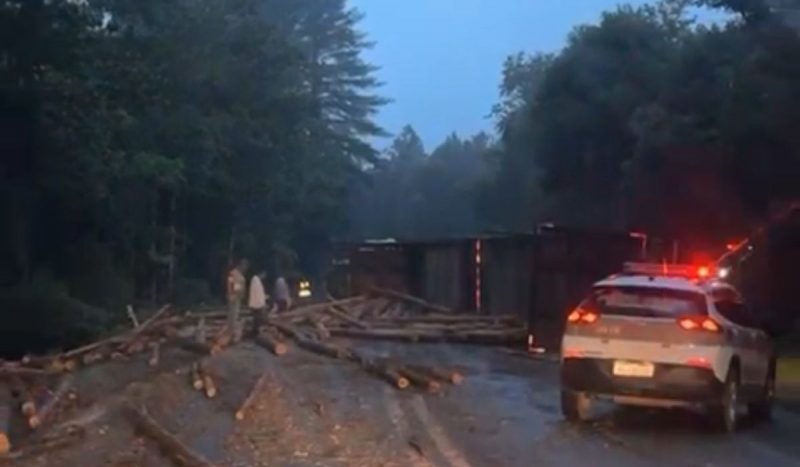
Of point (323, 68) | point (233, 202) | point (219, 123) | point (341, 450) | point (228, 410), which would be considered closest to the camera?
point (341, 450)

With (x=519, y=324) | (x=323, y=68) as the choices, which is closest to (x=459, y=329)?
(x=519, y=324)

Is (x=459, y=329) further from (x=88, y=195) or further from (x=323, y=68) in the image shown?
(x=323, y=68)

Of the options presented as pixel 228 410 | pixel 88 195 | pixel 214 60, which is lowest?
pixel 228 410

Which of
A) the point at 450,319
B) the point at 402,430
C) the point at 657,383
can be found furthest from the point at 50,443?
the point at 450,319

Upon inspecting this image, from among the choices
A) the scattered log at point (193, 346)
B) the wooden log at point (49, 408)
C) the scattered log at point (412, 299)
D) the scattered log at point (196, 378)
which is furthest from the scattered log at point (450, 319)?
the wooden log at point (49, 408)

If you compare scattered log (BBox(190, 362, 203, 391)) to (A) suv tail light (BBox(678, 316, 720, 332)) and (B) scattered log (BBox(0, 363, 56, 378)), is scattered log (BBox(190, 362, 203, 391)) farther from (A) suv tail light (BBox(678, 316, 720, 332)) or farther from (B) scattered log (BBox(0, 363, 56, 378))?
(A) suv tail light (BBox(678, 316, 720, 332))

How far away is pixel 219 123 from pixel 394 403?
4301cm

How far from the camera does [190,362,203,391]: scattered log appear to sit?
24219 millimetres

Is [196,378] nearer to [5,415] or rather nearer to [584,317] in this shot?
[5,415]

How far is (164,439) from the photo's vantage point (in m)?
16.9

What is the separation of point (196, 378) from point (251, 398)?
12.1 ft

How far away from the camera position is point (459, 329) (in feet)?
126

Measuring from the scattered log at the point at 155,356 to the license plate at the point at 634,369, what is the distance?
1295 cm

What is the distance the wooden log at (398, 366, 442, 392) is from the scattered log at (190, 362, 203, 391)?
3153mm
